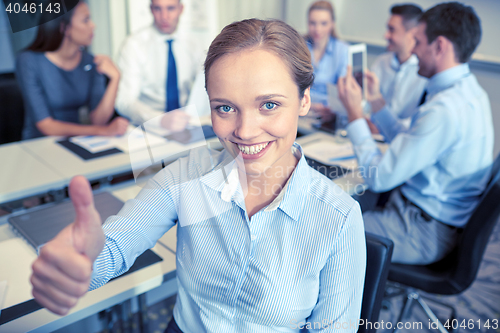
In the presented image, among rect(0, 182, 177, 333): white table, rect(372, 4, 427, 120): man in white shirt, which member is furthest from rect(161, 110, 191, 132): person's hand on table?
rect(372, 4, 427, 120): man in white shirt

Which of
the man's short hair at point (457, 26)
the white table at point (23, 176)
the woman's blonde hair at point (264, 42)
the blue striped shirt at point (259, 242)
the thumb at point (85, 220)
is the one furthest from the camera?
the man's short hair at point (457, 26)

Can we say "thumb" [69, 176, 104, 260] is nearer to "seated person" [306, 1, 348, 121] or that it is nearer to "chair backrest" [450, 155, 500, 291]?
"chair backrest" [450, 155, 500, 291]

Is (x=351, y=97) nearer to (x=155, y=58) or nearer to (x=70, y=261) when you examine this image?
(x=155, y=58)

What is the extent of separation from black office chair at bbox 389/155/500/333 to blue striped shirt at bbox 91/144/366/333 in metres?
0.61

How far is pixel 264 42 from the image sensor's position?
0.62 meters

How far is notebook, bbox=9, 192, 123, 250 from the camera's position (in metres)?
0.97

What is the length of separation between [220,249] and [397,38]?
232 cm

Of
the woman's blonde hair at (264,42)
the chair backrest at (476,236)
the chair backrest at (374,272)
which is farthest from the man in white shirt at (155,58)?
the chair backrest at (476,236)

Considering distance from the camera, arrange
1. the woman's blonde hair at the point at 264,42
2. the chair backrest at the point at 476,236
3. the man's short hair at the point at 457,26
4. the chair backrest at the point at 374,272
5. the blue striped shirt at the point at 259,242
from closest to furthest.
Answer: the woman's blonde hair at the point at 264,42 → the blue striped shirt at the point at 259,242 → the chair backrest at the point at 374,272 → the chair backrest at the point at 476,236 → the man's short hair at the point at 457,26

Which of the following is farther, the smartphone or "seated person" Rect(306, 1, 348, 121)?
"seated person" Rect(306, 1, 348, 121)

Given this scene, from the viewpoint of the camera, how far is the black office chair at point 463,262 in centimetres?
115

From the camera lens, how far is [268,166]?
752mm

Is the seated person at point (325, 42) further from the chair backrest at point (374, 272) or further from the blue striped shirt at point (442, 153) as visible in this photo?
the chair backrest at point (374, 272)

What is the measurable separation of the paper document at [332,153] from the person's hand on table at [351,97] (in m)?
0.19
